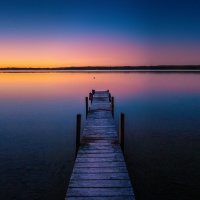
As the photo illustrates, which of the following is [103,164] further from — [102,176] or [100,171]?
[102,176]

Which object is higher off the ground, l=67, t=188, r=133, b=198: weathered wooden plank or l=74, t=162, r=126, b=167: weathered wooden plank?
l=74, t=162, r=126, b=167: weathered wooden plank

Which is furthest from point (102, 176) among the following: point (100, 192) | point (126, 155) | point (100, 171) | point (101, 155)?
point (126, 155)

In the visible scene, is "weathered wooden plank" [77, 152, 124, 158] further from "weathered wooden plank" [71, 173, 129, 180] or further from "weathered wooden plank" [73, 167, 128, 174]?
"weathered wooden plank" [71, 173, 129, 180]

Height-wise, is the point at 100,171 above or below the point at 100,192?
above

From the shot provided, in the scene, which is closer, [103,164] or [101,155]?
[103,164]

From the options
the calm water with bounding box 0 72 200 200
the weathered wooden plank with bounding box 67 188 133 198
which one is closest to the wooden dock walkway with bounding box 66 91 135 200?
the weathered wooden plank with bounding box 67 188 133 198

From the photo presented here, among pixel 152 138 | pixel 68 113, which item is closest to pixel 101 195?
pixel 152 138

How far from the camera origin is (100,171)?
8.21 meters

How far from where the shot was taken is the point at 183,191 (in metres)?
9.73

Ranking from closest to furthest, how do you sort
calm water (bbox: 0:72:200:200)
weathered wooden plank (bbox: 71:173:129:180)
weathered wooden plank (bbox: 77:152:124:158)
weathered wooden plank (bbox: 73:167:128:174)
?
weathered wooden plank (bbox: 71:173:129:180) → weathered wooden plank (bbox: 73:167:128:174) → weathered wooden plank (bbox: 77:152:124:158) → calm water (bbox: 0:72:200:200)

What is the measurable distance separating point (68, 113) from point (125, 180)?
62.5 ft

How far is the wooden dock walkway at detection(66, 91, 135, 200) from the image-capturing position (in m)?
6.74

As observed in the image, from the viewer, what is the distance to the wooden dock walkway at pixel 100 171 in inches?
265

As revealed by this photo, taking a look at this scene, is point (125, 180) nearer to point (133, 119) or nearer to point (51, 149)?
point (51, 149)
